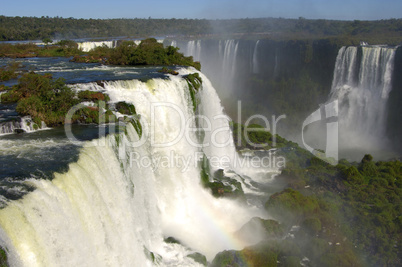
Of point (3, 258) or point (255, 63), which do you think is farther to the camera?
point (255, 63)

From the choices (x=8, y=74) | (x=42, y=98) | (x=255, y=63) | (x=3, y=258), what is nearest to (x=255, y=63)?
(x=255, y=63)

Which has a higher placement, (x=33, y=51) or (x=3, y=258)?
(x=33, y=51)

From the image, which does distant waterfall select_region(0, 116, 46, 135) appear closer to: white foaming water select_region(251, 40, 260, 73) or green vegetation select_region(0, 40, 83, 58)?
green vegetation select_region(0, 40, 83, 58)

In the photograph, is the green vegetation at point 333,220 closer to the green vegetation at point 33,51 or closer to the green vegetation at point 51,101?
the green vegetation at point 51,101

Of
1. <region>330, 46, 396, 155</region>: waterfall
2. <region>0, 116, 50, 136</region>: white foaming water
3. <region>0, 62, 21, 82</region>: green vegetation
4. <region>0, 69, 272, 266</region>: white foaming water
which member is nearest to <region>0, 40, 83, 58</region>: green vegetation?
<region>0, 62, 21, 82</region>: green vegetation

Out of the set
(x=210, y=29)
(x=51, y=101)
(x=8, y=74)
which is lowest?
(x=51, y=101)

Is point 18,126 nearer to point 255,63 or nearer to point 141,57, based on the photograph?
point 141,57
